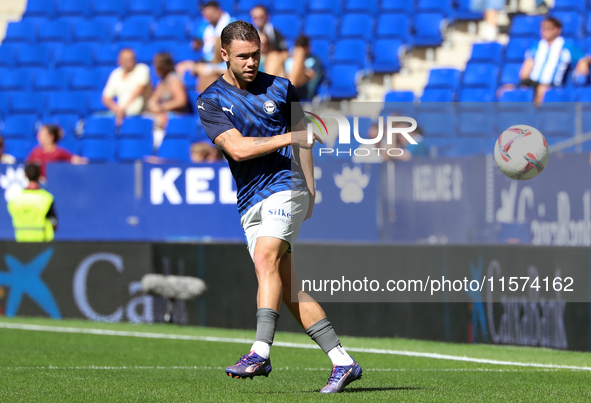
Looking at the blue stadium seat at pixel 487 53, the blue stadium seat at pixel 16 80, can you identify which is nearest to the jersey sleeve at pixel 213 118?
the blue stadium seat at pixel 487 53

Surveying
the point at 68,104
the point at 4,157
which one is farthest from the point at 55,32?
the point at 4,157

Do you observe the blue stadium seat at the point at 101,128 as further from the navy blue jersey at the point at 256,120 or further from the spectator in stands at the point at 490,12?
the navy blue jersey at the point at 256,120

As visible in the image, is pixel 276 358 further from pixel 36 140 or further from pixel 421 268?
pixel 36 140

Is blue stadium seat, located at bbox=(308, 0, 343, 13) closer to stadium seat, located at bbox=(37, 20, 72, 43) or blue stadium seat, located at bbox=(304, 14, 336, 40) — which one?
blue stadium seat, located at bbox=(304, 14, 336, 40)

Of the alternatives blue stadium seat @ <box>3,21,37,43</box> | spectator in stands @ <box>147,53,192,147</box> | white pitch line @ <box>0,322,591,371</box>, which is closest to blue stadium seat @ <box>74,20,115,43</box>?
blue stadium seat @ <box>3,21,37,43</box>

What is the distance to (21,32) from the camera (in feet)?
56.3

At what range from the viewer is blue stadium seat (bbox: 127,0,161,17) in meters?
16.8

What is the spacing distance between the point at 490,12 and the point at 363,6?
220 cm

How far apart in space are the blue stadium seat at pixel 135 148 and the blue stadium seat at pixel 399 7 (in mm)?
4607

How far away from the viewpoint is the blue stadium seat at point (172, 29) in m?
16.0

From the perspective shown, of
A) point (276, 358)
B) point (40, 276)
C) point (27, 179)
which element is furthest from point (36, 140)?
point (276, 358)

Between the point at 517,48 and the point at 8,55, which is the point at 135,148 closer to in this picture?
the point at 8,55

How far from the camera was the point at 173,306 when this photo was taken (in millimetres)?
10117

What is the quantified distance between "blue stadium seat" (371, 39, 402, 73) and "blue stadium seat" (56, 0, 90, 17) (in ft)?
19.3
